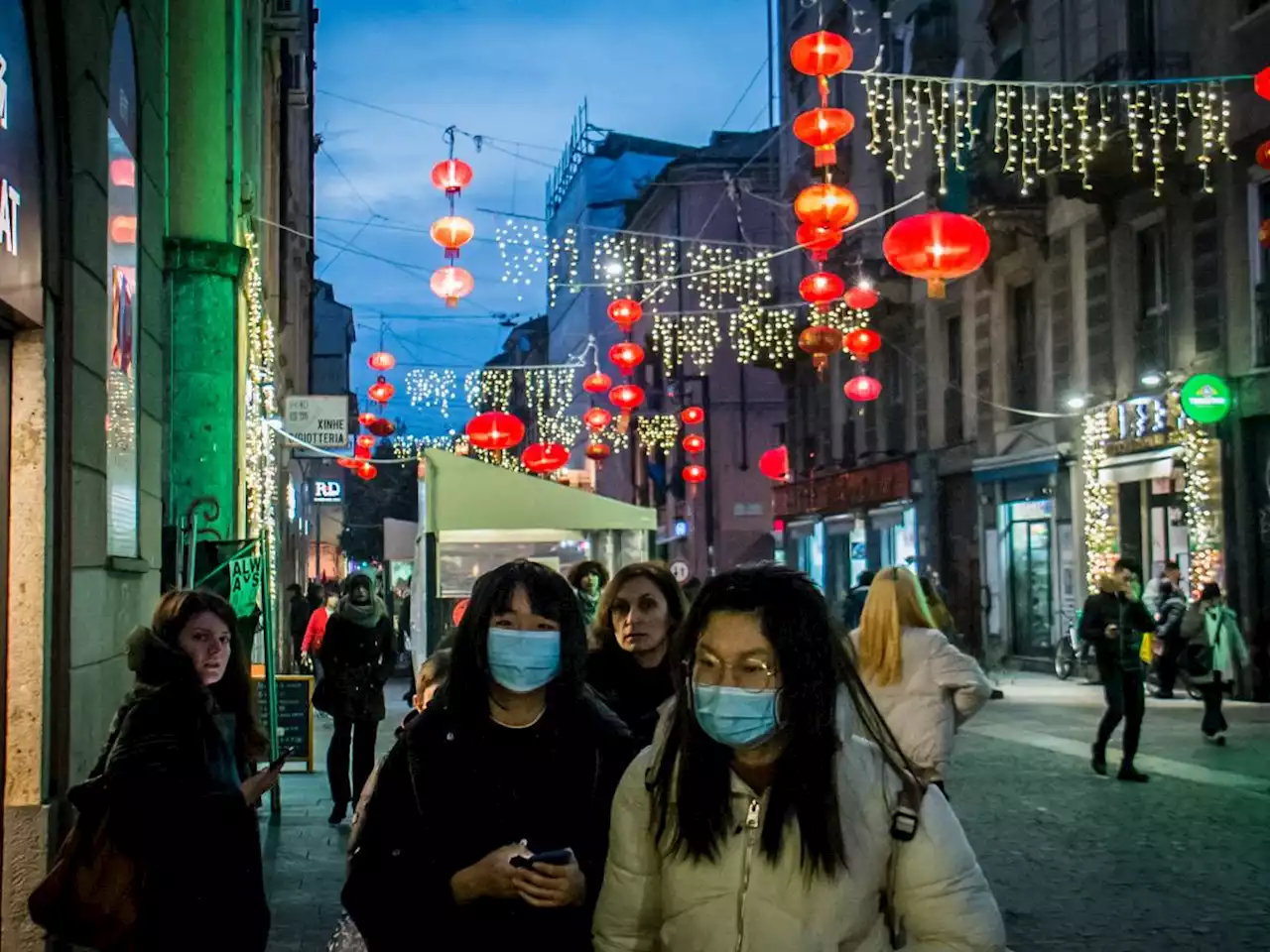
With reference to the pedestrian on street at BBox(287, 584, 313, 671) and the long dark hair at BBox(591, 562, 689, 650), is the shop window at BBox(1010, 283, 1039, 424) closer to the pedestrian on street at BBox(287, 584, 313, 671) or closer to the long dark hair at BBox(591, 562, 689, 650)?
the pedestrian on street at BBox(287, 584, 313, 671)

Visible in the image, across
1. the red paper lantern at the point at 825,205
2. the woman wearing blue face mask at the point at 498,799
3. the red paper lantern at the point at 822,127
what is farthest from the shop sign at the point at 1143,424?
the woman wearing blue face mask at the point at 498,799

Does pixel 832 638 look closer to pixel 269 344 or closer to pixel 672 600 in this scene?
pixel 672 600

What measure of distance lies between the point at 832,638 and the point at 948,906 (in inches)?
21.1

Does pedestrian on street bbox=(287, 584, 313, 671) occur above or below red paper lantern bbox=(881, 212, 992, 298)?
below

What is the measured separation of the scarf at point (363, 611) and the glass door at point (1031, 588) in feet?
56.0

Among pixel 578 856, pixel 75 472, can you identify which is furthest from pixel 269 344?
pixel 578 856

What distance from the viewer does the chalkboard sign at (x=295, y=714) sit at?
1282 centimetres

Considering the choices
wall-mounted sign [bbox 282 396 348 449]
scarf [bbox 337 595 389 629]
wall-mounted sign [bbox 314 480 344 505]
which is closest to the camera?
scarf [bbox 337 595 389 629]

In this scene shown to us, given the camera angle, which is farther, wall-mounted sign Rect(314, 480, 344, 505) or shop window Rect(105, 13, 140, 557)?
wall-mounted sign Rect(314, 480, 344, 505)

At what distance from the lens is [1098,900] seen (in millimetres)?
8211

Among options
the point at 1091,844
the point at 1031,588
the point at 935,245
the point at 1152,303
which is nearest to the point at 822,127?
the point at 935,245

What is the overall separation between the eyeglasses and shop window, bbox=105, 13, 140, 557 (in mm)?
5110

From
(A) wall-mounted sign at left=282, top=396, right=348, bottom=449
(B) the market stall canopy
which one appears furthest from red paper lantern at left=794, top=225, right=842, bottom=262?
(A) wall-mounted sign at left=282, top=396, right=348, bottom=449

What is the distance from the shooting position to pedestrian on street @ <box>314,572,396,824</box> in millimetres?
10984
